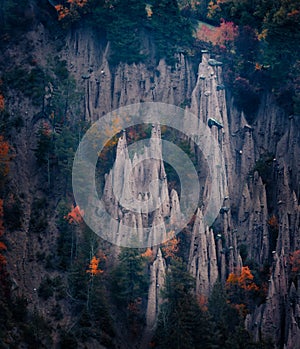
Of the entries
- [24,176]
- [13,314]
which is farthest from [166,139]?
[13,314]

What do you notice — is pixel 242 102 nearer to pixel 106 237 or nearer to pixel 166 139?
pixel 166 139

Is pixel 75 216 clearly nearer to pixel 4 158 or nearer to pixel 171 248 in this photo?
pixel 4 158

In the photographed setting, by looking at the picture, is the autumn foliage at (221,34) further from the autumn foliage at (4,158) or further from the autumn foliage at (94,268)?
the autumn foliage at (94,268)

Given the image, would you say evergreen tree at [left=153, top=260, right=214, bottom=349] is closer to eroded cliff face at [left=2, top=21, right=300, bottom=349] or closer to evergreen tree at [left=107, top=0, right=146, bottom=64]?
eroded cliff face at [left=2, top=21, right=300, bottom=349]

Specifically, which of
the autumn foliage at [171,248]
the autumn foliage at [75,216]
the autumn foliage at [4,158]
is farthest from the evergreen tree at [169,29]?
the autumn foliage at [171,248]

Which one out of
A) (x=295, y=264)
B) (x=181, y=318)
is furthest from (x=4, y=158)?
(x=295, y=264)
